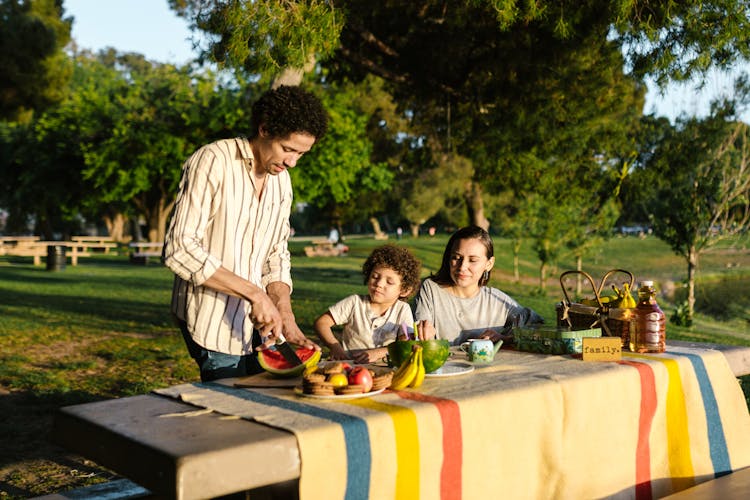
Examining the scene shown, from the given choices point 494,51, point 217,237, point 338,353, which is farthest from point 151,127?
point 217,237

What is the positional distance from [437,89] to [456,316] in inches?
264

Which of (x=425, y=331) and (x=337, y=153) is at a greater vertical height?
(x=337, y=153)

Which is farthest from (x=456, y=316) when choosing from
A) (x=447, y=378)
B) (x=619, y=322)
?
(x=447, y=378)

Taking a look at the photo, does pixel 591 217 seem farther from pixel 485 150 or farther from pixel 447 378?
pixel 447 378

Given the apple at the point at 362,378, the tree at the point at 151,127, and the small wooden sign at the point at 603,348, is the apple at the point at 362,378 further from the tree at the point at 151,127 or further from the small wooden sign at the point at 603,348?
the tree at the point at 151,127

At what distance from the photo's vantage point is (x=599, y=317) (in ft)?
13.0

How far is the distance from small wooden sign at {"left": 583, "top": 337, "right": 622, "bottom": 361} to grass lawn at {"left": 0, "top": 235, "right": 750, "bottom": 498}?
2357 millimetres

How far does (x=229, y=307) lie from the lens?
11.3 ft

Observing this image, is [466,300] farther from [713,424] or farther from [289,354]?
[289,354]

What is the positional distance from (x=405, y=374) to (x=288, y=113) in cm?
116

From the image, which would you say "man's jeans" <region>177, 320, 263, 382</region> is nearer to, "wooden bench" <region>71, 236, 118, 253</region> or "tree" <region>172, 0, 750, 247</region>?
"tree" <region>172, 0, 750, 247</region>

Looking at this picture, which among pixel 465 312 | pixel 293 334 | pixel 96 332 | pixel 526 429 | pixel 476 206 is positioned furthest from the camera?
pixel 476 206

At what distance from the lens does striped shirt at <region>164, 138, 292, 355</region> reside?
10.5 feet

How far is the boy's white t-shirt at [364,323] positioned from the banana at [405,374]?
1.35 metres
